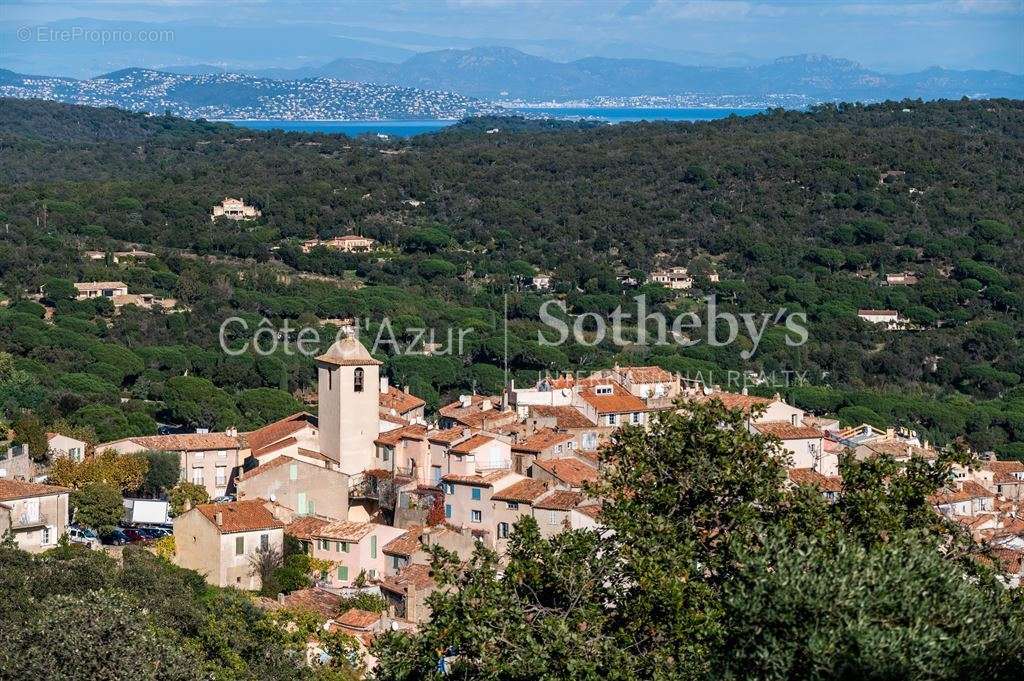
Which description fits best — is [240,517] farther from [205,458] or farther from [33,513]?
[205,458]

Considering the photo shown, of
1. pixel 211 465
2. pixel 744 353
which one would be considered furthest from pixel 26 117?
pixel 211 465

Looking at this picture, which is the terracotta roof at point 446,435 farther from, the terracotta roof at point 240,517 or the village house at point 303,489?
the terracotta roof at point 240,517

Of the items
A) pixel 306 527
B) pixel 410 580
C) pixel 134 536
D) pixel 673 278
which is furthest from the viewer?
pixel 673 278

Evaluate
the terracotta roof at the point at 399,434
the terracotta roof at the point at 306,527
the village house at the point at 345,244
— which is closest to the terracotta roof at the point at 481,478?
the terracotta roof at the point at 399,434

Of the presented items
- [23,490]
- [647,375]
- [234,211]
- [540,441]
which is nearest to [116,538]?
[23,490]

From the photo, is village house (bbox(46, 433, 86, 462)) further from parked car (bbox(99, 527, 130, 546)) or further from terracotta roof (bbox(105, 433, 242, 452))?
parked car (bbox(99, 527, 130, 546))

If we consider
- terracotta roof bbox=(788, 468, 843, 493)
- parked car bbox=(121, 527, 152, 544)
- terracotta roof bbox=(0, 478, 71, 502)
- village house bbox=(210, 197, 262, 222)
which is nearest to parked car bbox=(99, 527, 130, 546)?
parked car bbox=(121, 527, 152, 544)

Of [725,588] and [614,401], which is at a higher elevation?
[725,588]
